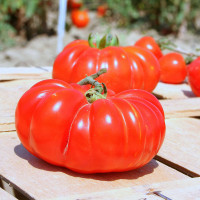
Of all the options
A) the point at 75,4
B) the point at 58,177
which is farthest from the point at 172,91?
the point at 75,4

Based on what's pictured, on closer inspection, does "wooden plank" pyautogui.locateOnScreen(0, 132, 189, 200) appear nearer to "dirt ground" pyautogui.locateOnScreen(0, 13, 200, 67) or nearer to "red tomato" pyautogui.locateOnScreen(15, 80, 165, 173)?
"red tomato" pyautogui.locateOnScreen(15, 80, 165, 173)

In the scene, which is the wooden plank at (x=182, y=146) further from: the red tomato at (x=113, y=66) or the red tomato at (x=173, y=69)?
the red tomato at (x=173, y=69)

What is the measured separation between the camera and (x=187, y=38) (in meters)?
7.65

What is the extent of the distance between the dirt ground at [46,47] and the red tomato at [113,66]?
1.80 metres

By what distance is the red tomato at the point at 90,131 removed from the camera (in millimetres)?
1564

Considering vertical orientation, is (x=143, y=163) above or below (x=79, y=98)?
below

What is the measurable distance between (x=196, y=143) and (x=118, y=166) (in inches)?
21.5

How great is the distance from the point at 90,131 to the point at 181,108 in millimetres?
986

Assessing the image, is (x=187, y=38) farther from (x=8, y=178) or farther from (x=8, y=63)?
(x=8, y=178)

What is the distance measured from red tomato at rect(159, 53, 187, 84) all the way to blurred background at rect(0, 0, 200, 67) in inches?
99.5

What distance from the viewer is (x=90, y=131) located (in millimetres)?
1567

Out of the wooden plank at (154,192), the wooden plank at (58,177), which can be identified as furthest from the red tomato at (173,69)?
the wooden plank at (154,192)

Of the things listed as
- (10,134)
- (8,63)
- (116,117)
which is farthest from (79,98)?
(8,63)

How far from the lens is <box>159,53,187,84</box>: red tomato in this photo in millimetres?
3133
